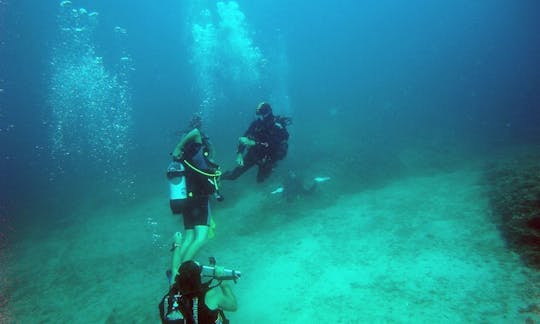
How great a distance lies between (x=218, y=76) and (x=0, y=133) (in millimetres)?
60990

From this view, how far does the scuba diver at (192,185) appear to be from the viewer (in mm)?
5133

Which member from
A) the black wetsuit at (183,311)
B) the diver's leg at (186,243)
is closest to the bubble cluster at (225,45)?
the diver's leg at (186,243)

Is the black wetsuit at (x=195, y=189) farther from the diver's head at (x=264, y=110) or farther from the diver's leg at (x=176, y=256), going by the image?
the diver's head at (x=264, y=110)

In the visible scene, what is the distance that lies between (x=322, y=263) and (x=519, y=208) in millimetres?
3580

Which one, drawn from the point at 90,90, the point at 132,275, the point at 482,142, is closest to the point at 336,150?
the point at 482,142

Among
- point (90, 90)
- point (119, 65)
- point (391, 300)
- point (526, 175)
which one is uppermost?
point (119, 65)

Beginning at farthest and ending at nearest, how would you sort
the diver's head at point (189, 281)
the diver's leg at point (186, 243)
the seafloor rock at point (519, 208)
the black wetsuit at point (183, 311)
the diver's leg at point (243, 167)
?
the diver's leg at point (243, 167)
the seafloor rock at point (519, 208)
the diver's leg at point (186, 243)
the diver's head at point (189, 281)
the black wetsuit at point (183, 311)

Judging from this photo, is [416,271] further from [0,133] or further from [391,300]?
[0,133]

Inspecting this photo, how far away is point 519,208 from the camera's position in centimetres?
589

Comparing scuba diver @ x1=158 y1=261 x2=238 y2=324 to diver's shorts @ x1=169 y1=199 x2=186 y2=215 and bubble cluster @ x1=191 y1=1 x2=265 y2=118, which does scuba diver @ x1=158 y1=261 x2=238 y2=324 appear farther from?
bubble cluster @ x1=191 y1=1 x2=265 y2=118

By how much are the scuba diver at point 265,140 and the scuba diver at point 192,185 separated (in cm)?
133

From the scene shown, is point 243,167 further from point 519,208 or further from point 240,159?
point 519,208

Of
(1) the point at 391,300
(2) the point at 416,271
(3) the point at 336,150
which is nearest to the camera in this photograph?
(1) the point at 391,300

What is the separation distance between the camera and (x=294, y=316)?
15.3 feet
